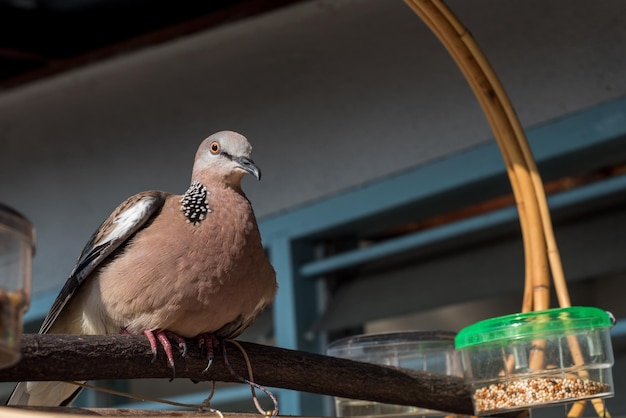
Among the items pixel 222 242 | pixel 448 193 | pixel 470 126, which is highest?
pixel 470 126

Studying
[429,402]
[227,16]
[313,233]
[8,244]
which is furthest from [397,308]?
[8,244]

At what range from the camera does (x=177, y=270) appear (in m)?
1.67

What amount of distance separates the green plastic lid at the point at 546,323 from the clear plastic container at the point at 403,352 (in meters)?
0.36

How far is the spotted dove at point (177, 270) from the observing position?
1657 mm

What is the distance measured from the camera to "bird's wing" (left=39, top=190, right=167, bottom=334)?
179 centimetres

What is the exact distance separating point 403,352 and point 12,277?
1.16 metres

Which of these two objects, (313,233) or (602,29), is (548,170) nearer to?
(602,29)

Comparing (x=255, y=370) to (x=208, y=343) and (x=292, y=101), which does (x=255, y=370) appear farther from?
(x=292, y=101)

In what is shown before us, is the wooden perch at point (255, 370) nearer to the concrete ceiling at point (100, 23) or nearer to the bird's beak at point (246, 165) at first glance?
the bird's beak at point (246, 165)

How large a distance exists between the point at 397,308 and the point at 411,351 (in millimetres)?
1180

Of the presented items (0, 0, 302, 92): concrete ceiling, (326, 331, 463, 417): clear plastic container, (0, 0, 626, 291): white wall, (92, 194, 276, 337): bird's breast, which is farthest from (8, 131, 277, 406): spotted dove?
(0, 0, 302, 92): concrete ceiling

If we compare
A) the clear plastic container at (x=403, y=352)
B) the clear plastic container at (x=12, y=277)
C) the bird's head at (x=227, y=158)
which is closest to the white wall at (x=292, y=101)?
the clear plastic container at (x=403, y=352)

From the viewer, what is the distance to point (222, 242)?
1.71 m

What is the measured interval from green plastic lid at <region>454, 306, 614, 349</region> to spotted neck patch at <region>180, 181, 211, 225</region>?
562 millimetres
